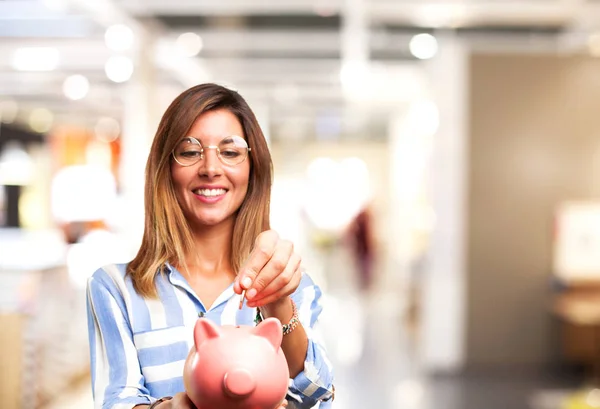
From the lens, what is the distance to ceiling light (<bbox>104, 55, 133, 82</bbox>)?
34.7 feet

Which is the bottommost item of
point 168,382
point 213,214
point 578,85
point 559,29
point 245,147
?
point 168,382

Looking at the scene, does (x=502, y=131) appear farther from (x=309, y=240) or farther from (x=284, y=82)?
(x=309, y=240)

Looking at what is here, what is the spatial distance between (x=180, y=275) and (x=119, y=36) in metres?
7.21

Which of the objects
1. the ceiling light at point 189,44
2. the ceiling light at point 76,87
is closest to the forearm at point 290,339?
the ceiling light at point 189,44

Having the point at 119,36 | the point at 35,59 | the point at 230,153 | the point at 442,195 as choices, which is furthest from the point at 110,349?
the point at 35,59

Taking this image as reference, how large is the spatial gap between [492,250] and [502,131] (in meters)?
1.15

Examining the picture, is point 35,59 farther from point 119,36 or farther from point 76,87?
point 119,36

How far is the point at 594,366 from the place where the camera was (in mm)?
7531

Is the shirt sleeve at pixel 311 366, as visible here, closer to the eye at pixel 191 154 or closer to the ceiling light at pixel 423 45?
the eye at pixel 191 154

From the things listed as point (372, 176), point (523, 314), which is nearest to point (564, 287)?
point (523, 314)

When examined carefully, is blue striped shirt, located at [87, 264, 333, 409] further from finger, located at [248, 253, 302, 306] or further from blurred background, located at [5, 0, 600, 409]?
blurred background, located at [5, 0, 600, 409]

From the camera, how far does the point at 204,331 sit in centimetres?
121

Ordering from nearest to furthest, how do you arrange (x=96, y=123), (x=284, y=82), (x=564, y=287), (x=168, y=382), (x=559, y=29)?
1. (x=168, y=382)
2. (x=564, y=287)
3. (x=559, y=29)
4. (x=284, y=82)
5. (x=96, y=123)

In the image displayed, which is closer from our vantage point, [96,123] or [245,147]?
[245,147]
